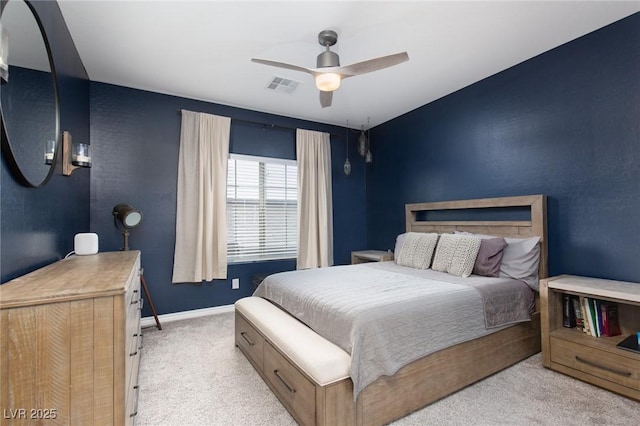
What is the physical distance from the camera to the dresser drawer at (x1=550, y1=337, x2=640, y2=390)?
6.44 ft

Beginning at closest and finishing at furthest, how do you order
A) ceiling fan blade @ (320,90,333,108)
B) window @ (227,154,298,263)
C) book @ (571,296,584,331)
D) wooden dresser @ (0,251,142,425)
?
wooden dresser @ (0,251,142,425) < book @ (571,296,584,331) < ceiling fan blade @ (320,90,333,108) < window @ (227,154,298,263)

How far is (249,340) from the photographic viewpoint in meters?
2.48

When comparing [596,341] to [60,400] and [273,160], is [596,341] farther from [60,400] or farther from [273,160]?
[273,160]

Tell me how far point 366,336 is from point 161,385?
1.65 m

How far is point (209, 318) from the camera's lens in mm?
3678

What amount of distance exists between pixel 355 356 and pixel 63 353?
4.24ft

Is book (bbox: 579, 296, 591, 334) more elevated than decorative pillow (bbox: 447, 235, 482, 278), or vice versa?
decorative pillow (bbox: 447, 235, 482, 278)

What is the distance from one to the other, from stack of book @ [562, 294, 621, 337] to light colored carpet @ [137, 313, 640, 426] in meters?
0.43

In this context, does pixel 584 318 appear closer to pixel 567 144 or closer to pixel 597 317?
pixel 597 317

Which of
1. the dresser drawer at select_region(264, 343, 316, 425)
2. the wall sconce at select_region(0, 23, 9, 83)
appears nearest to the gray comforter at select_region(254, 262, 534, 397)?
the dresser drawer at select_region(264, 343, 316, 425)

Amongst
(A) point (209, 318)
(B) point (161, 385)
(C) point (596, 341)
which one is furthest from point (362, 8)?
(A) point (209, 318)

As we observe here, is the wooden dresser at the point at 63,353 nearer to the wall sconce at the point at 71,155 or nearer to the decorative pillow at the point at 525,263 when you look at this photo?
the wall sconce at the point at 71,155

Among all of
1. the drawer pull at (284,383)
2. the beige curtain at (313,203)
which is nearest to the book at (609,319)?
the drawer pull at (284,383)

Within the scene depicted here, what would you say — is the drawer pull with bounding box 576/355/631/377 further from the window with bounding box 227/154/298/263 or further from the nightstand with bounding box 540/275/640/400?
the window with bounding box 227/154/298/263
